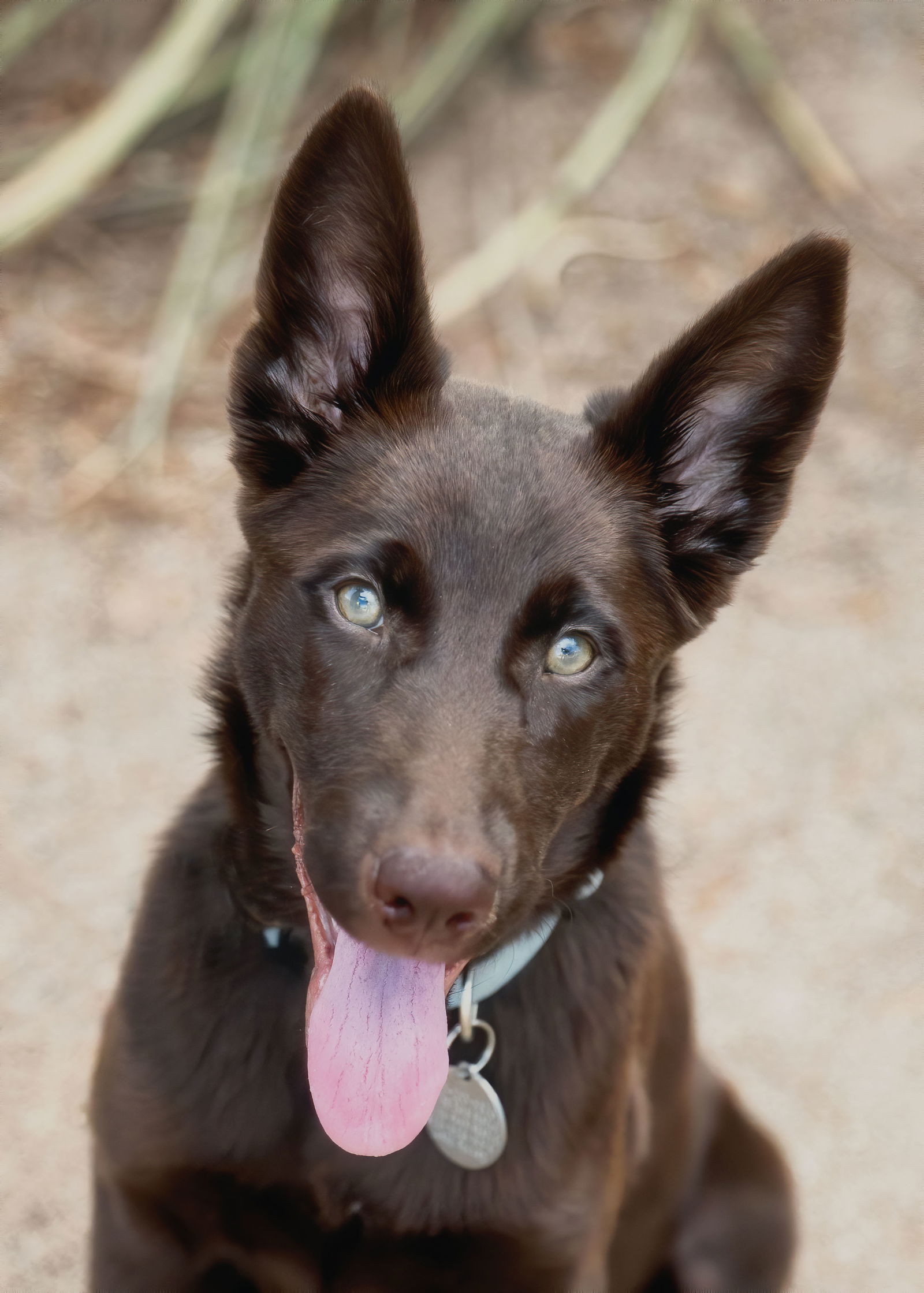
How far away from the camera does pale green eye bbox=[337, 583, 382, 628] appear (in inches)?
86.9

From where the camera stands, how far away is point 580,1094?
101 inches

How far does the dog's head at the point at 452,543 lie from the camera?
80.7 inches

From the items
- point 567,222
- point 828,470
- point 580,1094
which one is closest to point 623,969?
point 580,1094

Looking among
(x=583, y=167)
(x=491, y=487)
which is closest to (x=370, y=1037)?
(x=491, y=487)

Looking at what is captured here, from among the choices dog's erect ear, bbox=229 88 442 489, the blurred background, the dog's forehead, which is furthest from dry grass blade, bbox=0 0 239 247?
the dog's forehead

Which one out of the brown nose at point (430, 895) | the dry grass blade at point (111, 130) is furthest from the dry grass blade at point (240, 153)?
the brown nose at point (430, 895)

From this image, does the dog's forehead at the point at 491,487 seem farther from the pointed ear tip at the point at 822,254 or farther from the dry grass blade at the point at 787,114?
the dry grass blade at the point at 787,114

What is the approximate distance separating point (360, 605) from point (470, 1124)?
1029 millimetres

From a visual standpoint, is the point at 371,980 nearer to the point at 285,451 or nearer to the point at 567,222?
the point at 285,451

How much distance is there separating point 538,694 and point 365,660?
30 centimetres

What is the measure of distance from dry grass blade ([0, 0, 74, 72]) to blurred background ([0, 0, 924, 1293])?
0.02 metres

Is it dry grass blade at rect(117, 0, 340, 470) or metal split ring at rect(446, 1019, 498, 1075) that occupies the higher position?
dry grass blade at rect(117, 0, 340, 470)

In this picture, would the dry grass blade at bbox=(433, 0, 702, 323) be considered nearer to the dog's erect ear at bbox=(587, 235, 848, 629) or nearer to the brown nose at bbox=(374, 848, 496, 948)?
the dog's erect ear at bbox=(587, 235, 848, 629)

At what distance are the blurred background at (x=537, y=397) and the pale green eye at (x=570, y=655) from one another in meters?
0.90
